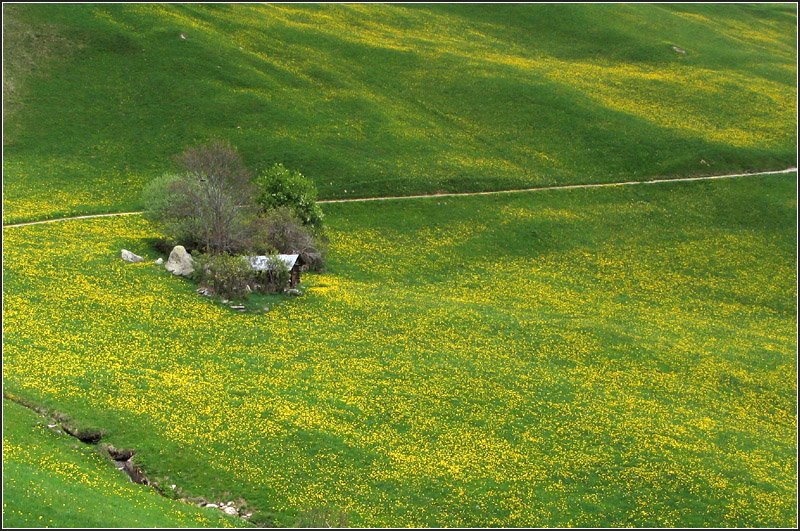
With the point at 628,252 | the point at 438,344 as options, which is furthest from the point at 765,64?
the point at 438,344

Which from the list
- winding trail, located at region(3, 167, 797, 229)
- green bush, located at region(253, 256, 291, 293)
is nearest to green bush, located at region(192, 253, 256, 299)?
green bush, located at region(253, 256, 291, 293)

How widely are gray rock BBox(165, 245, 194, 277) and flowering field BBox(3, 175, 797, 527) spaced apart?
1812 mm

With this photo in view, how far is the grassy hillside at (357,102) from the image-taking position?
9188 centimetres

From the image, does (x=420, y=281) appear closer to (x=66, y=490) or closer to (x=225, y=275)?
(x=225, y=275)

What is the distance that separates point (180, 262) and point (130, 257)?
4.27 metres

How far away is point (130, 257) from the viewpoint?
66.0 metres

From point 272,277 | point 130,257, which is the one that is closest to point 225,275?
point 272,277

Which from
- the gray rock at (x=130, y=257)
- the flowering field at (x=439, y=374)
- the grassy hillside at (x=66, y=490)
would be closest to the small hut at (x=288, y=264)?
the flowering field at (x=439, y=374)

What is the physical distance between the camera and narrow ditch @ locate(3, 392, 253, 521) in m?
39.0

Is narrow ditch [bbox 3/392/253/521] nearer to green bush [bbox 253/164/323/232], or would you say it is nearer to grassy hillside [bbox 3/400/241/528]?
grassy hillside [bbox 3/400/241/528]

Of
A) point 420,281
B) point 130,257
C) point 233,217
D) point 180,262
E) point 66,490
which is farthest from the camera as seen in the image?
point 420,281

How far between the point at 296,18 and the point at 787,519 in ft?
355

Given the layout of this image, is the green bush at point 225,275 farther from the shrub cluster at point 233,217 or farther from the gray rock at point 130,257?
the gray rock at point 130,257

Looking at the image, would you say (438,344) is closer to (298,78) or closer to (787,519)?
(787,519)
